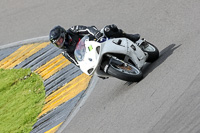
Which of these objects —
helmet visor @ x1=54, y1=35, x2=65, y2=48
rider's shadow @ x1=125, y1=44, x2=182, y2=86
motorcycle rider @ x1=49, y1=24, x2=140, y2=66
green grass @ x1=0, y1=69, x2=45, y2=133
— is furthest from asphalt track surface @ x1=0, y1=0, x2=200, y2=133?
green grass @ x1=0, y1=69, x2=45, y2=133

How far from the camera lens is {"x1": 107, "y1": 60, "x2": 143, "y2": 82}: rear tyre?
746 cm

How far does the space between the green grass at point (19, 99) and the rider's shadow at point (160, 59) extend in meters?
2.81

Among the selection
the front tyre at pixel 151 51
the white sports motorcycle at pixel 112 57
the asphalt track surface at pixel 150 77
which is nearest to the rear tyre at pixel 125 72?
the white sports motorcycle at pixel 112 57

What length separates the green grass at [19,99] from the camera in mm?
9773

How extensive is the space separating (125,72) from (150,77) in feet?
1.64

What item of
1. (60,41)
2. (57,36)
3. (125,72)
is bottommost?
(60,41)

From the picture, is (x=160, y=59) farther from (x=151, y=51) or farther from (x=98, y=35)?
(x=98, y=35)

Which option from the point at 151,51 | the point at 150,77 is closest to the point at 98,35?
the point at 151,51

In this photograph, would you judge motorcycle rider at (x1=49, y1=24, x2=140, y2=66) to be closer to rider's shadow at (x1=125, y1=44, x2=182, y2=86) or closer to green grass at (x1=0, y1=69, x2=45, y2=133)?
rider's shadow at (x1=125, y1=44, x2=182, y2=86)

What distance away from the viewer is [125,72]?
760 cm

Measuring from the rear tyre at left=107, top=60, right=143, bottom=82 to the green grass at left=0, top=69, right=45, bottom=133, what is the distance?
282 cm

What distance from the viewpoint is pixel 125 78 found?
294 inches

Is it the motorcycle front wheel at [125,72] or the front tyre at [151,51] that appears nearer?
the motorcycle front wheel at [125,72]

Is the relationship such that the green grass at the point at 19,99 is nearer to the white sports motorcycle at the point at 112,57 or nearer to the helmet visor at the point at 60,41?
the helmet visor at the point at 60,41
